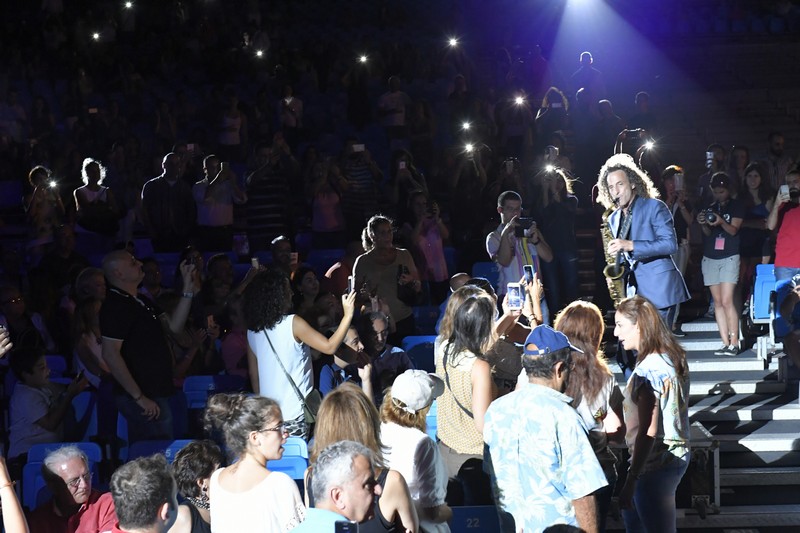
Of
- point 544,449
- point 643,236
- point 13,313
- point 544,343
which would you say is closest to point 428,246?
point 643,236

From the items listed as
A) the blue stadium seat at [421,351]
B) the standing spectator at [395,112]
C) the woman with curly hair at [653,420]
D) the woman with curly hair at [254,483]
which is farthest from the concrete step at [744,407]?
the standing spectator at [395,112]

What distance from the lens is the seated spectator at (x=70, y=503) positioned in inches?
202

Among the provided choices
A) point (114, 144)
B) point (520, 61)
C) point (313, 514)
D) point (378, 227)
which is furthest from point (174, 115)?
point (313, 514)

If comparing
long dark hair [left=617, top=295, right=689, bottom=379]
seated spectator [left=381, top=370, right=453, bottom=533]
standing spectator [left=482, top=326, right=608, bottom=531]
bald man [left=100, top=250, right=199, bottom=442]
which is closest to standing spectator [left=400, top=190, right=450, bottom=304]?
bald man [left=100, top=250, right=199, bottom=442]

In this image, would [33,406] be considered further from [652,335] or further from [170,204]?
[170,204]

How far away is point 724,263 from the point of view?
9180mm

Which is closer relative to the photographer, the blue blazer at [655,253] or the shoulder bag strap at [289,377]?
the shoulder bag strap at [289,377]

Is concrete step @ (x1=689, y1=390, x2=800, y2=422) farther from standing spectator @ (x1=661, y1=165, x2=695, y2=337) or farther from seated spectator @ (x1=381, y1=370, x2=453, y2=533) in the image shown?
seated spectator @ (x1=381, y1=370, x2=453, y2=533)

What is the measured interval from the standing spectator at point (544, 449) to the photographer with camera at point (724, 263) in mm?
5266

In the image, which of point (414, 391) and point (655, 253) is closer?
point (414, 391)

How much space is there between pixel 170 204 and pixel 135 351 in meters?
4.77

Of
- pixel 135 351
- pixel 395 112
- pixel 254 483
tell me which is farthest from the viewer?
pixel 395 112

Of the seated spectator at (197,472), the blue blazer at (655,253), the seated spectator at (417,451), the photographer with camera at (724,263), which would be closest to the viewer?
the seated spectator at (417,451)

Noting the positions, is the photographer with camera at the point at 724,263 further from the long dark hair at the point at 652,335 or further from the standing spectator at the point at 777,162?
the long dark hair at the point at 652,335
